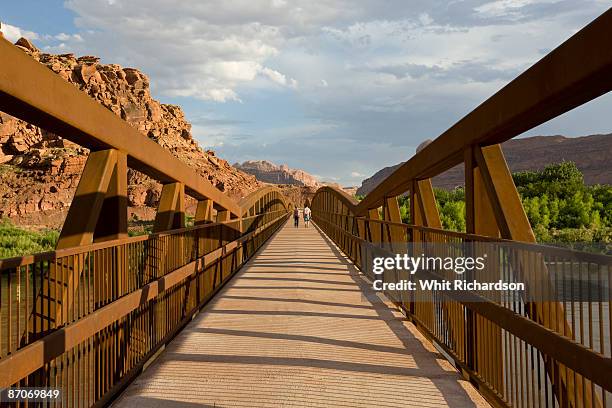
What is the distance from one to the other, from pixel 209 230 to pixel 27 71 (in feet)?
20.2

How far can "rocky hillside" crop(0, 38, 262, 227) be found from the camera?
207 feet

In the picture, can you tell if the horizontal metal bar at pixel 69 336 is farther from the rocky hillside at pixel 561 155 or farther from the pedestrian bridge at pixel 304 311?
the rocky hillside at pixel 561 155

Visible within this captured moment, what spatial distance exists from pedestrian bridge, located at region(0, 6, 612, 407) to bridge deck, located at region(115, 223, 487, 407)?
24 millimetres

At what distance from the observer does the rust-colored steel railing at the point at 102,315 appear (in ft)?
10.7

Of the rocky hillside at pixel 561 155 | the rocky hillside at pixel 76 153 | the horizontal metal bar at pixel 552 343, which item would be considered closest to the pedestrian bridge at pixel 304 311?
the horizontal metal bar at pixel 552 343

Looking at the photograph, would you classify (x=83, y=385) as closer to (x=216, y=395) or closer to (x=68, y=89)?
(x=216, y=395)

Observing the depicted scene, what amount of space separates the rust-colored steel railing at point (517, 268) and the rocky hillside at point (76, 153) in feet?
117

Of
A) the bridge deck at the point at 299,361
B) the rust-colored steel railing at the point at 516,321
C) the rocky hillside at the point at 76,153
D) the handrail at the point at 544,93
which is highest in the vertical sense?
the rocky hillside at the point at 76,153

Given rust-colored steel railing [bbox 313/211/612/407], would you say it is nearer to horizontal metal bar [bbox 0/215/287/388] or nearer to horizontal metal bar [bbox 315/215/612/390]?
horizontal metal bar [bbox 315/215/612/390]

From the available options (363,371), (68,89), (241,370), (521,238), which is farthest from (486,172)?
(68,89)

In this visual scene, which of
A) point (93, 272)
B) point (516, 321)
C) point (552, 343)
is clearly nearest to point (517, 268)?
point (516, 321)

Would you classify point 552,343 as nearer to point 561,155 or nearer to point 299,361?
point 299,361

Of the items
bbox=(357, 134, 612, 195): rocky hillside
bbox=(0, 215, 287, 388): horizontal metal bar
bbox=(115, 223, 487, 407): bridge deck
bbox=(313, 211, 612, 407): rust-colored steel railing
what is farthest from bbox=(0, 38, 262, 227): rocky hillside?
bbox=(357, 134, 612, 195): rocky hillside

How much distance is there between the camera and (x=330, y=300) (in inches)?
363
